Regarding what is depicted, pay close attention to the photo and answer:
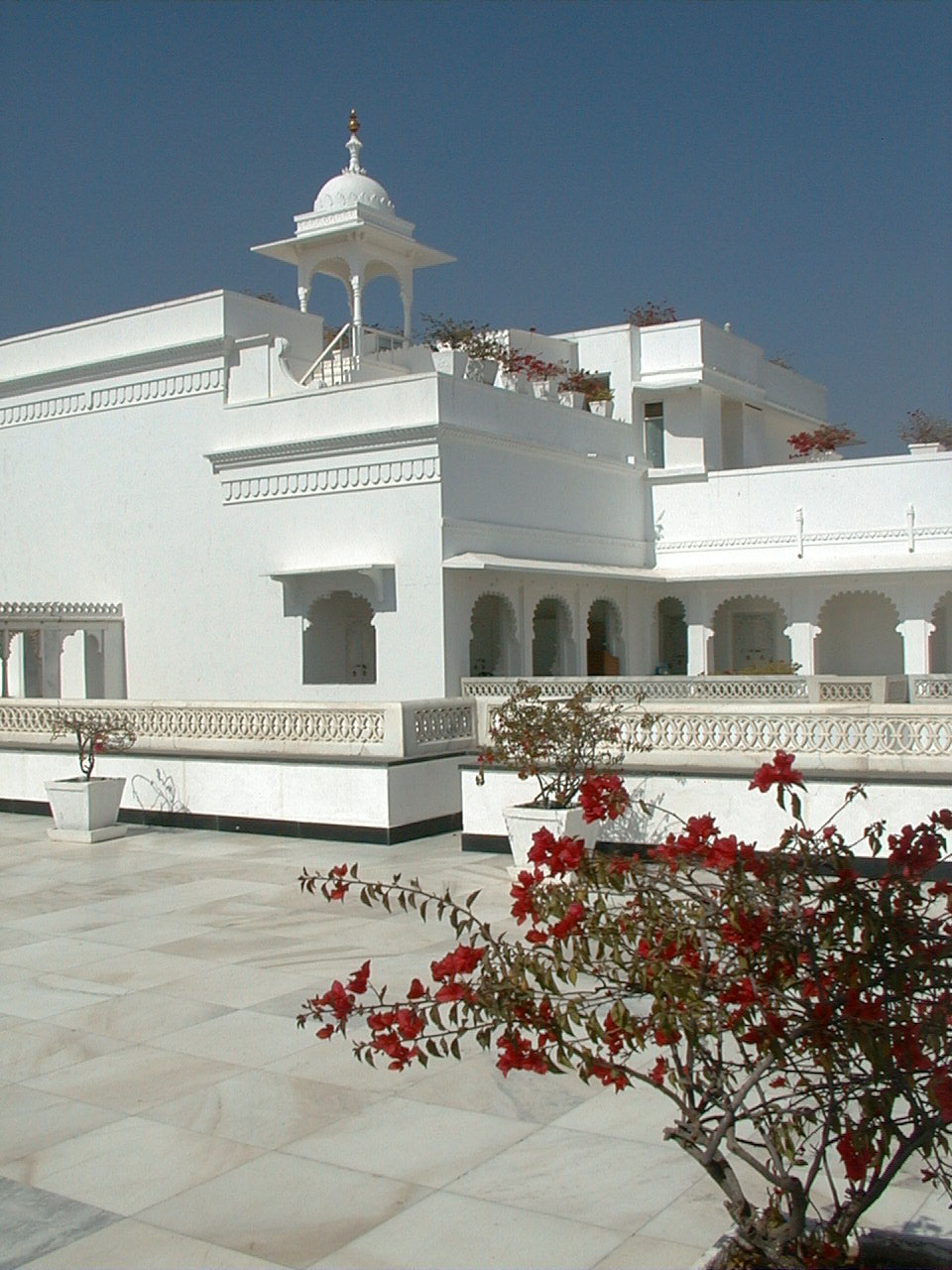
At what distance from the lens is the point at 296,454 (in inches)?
870

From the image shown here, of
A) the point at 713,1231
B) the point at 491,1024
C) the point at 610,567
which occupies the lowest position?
the point at 713,1231

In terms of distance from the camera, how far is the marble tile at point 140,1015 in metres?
6.63

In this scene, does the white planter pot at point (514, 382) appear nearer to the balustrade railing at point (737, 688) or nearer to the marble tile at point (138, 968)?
the balustrade railing at point (737, 688)

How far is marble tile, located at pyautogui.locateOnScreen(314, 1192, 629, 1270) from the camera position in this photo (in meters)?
4.04

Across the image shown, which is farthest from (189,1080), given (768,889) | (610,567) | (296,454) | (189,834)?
(610,567)

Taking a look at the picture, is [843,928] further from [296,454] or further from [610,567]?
[610,567]

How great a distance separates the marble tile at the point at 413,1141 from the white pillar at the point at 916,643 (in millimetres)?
20704

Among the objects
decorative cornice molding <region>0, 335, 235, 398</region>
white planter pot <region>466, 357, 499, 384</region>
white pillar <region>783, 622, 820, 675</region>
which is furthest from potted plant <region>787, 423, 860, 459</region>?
decorative cornice molding <region>0, 335, 235, 398</region>

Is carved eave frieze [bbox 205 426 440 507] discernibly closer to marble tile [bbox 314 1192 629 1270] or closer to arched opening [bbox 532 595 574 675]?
arched opening [bbox 532 595 574 675]

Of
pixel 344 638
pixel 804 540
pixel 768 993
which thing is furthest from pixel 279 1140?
pixel 804 540

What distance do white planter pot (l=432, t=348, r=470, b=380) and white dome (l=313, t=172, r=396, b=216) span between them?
4621 mm

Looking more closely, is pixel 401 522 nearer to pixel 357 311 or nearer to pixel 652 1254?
pixel 357 311

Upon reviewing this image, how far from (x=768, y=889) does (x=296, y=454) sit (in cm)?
1930

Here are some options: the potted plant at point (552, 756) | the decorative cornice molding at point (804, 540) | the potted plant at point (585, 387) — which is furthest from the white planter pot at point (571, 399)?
the potted plant at point (552, 756)
